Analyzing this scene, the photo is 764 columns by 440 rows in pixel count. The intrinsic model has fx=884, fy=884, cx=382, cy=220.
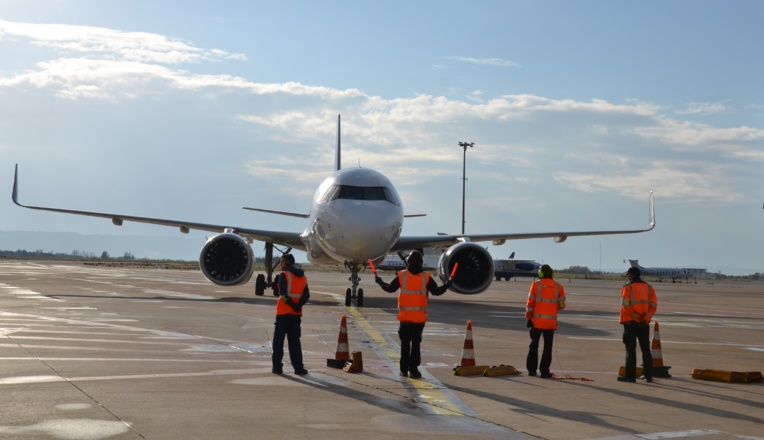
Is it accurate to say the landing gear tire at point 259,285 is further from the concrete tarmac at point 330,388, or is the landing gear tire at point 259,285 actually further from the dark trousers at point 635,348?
the dark trousers at point 635,348

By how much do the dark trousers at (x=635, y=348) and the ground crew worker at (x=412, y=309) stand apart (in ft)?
8.40

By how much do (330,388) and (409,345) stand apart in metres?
1.71

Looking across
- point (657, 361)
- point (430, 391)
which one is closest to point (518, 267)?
point (657, 361)

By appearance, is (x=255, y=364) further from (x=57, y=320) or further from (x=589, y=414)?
(x=57, y=320)

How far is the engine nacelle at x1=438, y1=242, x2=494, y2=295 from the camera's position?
27.5 metres

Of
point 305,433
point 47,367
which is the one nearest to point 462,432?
point 305,433

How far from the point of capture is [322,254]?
1116 inches

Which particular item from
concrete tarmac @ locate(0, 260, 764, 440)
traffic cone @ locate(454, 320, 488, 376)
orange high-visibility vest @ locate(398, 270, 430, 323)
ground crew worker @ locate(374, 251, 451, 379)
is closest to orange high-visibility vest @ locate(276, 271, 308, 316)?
concrete tarmac @ locate(0, 260, 764, 440)

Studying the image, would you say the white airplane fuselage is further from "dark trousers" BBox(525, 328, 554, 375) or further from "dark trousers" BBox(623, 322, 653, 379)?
"dark trousers" BBox(623, 322, 653, 379)

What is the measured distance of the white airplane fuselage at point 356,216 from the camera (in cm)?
2467

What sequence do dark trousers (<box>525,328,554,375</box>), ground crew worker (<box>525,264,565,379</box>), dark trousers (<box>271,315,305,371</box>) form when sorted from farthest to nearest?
ground crew worker (<box>525,264,565,379</box>) < dark trousers (<box>525,328,554,375</box>) < dark trousers (<box>271,315,305,371</box>)

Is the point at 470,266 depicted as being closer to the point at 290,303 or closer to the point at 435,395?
the point at 290,303

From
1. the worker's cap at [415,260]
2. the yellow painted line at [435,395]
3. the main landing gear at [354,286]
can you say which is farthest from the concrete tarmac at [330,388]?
the main landing gear at [354,286]

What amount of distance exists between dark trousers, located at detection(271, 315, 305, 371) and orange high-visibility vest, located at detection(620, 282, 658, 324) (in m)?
4.47
